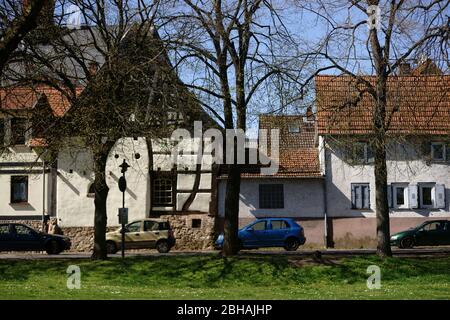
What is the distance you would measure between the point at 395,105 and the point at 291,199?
19.6 metres

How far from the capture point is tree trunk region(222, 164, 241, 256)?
24672mm

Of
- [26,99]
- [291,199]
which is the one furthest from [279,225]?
[26,99]

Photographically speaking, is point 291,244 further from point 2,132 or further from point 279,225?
point 2,132

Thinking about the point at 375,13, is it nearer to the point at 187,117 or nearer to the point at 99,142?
the point at 187,117

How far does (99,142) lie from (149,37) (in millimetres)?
4374

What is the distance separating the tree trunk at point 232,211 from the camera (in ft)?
80.9

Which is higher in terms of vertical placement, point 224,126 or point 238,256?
point 224,126

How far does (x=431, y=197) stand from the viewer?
4084 cm

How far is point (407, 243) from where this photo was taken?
35.3 m

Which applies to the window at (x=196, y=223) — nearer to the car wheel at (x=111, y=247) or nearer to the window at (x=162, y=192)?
the window at (x=162, y=192)

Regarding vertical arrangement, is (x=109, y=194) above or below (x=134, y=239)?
above

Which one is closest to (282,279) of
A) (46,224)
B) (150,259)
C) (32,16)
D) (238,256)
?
(238,256)

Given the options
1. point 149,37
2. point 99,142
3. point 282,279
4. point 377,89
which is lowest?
point 282,279

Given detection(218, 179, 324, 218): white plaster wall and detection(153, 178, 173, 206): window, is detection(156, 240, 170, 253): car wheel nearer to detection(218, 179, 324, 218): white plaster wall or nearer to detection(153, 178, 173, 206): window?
detection(153, 178, 173, 206): window
